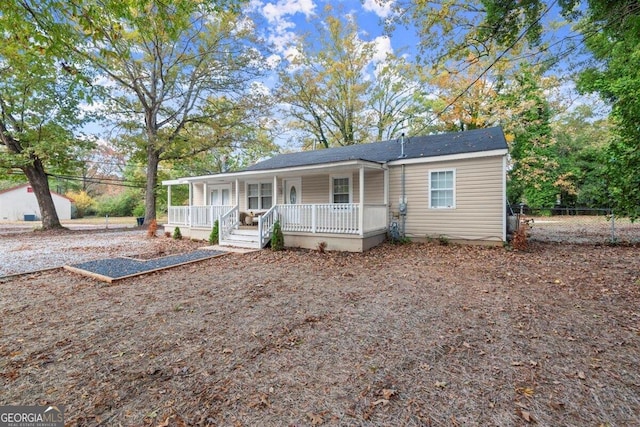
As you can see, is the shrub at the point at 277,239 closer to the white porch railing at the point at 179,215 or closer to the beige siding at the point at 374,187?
the beige siding at the point at 374,187

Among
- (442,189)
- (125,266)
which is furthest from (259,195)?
(442,189)

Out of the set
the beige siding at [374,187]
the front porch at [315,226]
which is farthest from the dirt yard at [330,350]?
the beige siding at [374,187]

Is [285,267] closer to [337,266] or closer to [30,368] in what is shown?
[337,266]

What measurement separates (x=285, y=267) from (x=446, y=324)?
423 cm

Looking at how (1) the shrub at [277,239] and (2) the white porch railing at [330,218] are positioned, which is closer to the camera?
(2) the white porch railing at [330,218]

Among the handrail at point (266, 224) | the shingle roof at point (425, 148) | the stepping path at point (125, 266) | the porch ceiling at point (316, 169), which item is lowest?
the stepping path at point (125, 266)

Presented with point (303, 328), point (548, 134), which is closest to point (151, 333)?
point (303, 328)

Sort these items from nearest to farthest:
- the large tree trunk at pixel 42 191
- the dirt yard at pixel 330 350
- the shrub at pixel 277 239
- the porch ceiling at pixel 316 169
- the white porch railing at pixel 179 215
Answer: the dirt yard at pixel 330 350, the porch ceiling at pixel 316 169, the shrub at pixel 277 239, the white porch railing at pixel 179 215, the large tree trunk at pixel 42 191

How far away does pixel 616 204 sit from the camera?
8258mm

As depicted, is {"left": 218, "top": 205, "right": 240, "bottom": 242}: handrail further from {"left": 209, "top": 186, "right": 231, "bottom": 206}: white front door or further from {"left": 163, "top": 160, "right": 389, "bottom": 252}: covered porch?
{"left": 209, "top": 186, "right": 231, "bottom": 206}: white front door

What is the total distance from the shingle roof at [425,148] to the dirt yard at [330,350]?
4.80 m

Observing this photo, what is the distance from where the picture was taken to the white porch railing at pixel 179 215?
1286cm

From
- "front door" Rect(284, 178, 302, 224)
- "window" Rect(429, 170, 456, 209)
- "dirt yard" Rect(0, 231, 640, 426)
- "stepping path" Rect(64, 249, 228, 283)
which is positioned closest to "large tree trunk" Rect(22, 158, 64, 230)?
"stepping path" Rect(64, 249, 228, 283)

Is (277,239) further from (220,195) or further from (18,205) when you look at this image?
(18,205)
